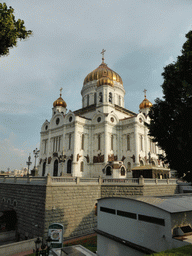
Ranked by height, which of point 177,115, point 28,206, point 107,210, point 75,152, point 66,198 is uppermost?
point 177,115

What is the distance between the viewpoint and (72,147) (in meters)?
34.3

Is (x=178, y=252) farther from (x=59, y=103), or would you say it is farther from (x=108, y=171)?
(x=59, y=103)

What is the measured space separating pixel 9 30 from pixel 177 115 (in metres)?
10.3

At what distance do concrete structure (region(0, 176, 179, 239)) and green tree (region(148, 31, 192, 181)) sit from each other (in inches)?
398

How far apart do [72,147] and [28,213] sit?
1559 centimetres

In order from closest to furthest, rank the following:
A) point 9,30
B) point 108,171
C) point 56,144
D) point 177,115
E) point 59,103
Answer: point 9,30 → point 177,115 → point 108,171 → point 56,144 → point 59,103

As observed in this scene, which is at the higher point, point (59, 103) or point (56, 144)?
point (59, 103)

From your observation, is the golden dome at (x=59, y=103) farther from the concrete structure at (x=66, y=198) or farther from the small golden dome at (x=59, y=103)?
the concrete structure at (x=66, y=198)

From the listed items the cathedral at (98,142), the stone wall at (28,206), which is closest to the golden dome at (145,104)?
the cathedral at (98,142)

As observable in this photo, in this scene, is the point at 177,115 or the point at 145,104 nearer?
the point at 177,115

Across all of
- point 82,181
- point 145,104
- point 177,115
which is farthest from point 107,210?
point 145,104

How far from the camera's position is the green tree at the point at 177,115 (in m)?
10.9

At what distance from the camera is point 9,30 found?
8562 millimetres

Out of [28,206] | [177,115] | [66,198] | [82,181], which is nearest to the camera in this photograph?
[177,115]
